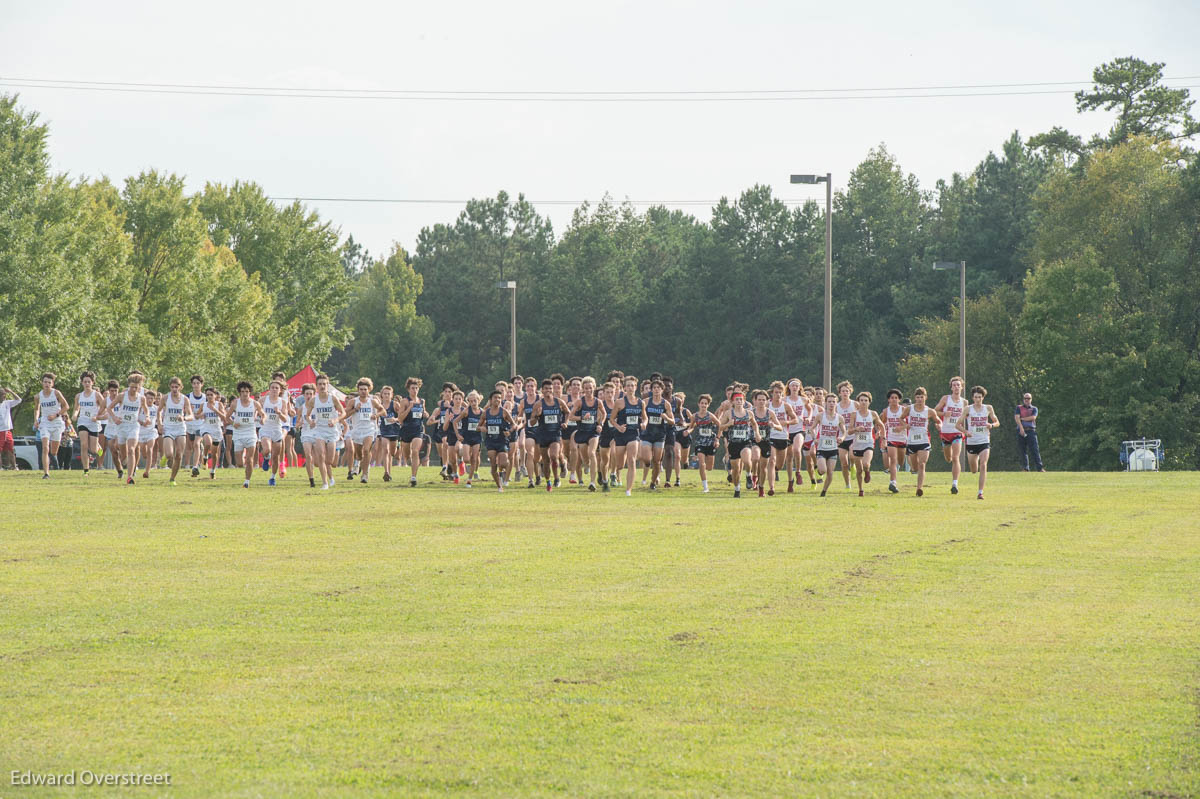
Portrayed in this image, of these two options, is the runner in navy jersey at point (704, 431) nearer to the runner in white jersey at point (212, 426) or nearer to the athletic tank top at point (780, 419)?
the athletic tank top at point (780, 419)

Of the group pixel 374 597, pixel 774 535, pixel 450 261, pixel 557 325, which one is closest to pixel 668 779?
pixel 374 597

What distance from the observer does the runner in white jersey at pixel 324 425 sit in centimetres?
2566

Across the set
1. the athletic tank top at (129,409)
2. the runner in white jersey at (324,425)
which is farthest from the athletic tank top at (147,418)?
the runner in white jersey at (324,425)

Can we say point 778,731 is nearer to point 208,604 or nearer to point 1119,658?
point 1119,658

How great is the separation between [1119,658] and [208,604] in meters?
6.53

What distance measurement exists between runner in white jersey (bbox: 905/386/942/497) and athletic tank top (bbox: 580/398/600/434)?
18.9 ft

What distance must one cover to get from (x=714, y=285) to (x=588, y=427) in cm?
6427

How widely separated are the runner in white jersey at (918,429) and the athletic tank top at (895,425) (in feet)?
0.41

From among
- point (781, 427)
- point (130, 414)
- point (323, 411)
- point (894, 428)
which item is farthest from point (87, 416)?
point (894, 428)

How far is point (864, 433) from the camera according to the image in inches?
1043

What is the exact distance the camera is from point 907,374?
74.9 m

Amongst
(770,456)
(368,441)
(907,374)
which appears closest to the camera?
(770,456)

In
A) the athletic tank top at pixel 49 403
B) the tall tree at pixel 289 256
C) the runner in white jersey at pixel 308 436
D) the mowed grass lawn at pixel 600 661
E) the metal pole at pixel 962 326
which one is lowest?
the mowed grass lawn at pixel 600 661

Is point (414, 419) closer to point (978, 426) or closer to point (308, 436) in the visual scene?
point (308, 436)
